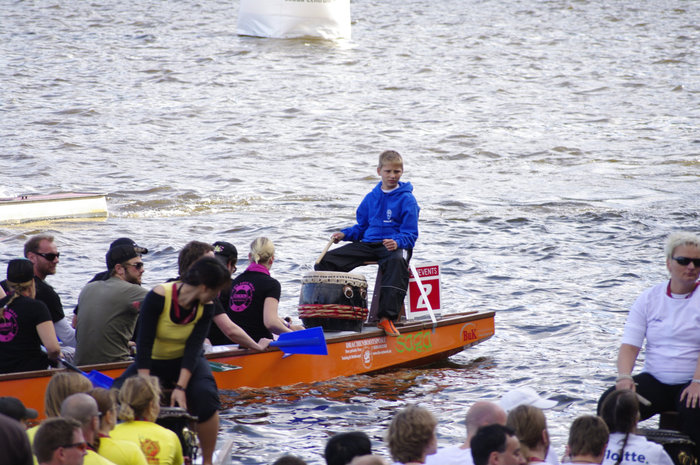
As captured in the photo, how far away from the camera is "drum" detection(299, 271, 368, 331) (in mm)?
8164

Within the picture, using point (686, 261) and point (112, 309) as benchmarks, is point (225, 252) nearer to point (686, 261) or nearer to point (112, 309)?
point (112, 309)

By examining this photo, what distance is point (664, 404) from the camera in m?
5.34

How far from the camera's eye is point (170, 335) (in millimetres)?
5211

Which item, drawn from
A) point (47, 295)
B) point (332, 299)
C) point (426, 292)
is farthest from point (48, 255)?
point (426, 292)

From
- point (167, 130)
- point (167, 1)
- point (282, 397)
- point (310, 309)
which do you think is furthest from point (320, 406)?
point (167, 1)

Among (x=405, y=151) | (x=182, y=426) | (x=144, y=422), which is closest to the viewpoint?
(x=144, y=422)

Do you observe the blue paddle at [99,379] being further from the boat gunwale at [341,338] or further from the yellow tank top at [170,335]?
the yellow tank top at [170,335]

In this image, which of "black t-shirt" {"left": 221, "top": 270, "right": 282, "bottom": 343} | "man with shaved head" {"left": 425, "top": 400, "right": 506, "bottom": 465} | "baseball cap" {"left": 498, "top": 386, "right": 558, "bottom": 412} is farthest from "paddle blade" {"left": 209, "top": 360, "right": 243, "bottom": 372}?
"man with shaved head" {"left": 425, "top": 400, "right": 506, "bottom": 465}

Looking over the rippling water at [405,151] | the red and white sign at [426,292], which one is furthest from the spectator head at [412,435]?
the red and white sign at [426,292]

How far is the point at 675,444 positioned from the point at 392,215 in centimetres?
379

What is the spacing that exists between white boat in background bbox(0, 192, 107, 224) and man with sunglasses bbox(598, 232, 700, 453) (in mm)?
12640

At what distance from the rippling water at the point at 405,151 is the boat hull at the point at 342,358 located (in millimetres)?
158

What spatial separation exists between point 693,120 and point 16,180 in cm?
1840

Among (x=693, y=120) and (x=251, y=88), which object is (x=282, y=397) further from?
(x=251, y=88)
